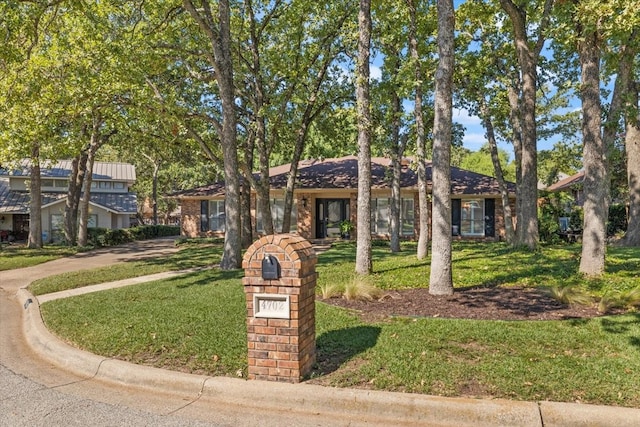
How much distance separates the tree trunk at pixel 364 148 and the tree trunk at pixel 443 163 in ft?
6.25

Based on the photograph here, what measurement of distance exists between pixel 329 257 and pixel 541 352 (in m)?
10.4

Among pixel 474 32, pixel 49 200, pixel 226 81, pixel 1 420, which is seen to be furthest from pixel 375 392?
pixel 49 200

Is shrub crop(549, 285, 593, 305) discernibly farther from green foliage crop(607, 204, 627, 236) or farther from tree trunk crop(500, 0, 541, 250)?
green foliage crop(607, 204, 627, 236)

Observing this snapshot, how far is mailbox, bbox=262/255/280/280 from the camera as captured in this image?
14.6 ft

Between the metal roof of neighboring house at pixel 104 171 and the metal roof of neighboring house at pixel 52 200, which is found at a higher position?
the metal roof of neighboring house at pixel 104 171

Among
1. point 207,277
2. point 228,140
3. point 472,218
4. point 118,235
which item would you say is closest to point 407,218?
point 472,218

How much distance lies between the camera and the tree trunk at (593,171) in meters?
8.92

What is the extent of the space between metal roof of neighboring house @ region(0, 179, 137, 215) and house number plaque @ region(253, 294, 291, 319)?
31.0 meters

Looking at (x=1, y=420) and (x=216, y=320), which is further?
(x=216, y=320)

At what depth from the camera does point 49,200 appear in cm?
3188

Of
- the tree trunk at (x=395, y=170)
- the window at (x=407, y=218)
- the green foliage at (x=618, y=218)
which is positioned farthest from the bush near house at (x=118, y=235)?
the green foliage at (x=618, y=218)

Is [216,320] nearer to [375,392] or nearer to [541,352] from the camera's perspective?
[375,392]

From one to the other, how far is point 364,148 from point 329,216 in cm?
1550

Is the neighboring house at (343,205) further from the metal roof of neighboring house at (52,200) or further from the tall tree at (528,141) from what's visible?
the metal roof of neighboring house at (52,200)
